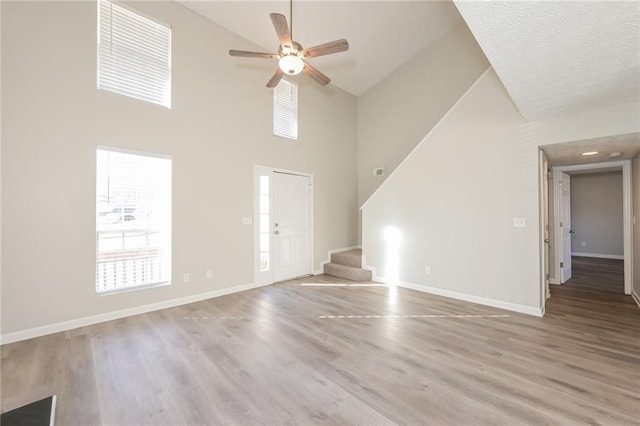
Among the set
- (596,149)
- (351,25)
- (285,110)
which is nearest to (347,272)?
(285,110)

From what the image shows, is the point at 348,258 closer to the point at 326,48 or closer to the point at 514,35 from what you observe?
the point at 326,48

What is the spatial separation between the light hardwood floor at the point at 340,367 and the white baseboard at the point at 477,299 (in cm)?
16

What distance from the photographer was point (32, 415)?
5.73 ft

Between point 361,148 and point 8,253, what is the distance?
6.33 m

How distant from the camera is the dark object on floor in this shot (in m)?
1.69

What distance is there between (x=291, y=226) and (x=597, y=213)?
881 centimetres

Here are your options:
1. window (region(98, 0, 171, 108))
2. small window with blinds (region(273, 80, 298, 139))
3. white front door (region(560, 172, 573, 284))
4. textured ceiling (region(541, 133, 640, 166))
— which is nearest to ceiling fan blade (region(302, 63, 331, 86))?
small window with blinds (region(273, 80, 298, 139))

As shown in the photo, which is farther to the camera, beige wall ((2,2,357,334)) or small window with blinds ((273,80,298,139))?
small window with blinds ((273,80,298,139))

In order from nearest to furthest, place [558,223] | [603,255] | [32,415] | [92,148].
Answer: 1. [32,415]
2. [92,148]
3. [558,223]
4. [603,255]

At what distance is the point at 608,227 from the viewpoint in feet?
24.5

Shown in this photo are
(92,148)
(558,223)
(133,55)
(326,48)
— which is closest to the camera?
(326,48)

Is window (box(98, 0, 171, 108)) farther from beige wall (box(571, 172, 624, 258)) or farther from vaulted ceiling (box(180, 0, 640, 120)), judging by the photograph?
beige wall (box(571, 172, 624, 258))

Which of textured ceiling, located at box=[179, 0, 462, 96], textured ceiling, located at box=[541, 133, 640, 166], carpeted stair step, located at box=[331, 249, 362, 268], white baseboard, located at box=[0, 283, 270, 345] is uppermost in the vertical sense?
textured ceiling, located at box=[179, 0, 462, 96]

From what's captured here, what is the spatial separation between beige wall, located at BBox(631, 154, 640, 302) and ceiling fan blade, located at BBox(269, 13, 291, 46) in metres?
5.03
